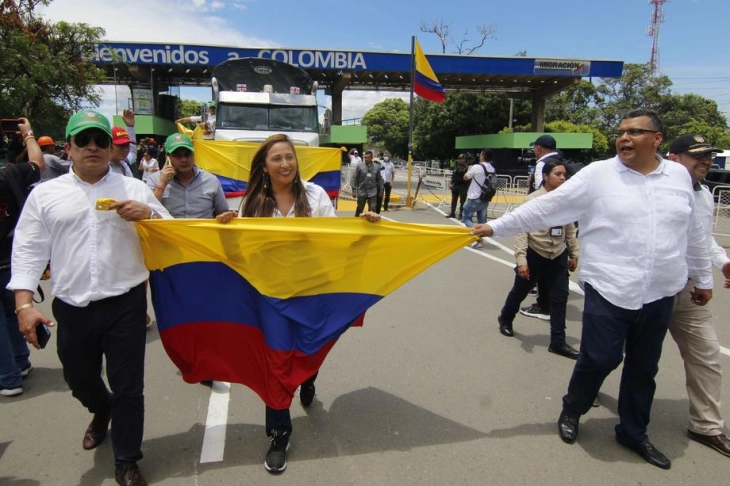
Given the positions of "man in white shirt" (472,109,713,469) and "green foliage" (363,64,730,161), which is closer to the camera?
"man in white shirt" (472,109,713,469)

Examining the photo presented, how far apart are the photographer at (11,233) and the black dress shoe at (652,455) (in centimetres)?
450

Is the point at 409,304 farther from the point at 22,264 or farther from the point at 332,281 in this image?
the point at 22,264

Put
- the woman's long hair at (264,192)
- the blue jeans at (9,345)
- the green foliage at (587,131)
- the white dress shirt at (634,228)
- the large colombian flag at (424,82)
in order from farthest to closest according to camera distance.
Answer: the green foliage at (587,131) < the large colombian flag at (424,82) < the blue jeans at (9,345) < the woman's long hair at (264,192) < the white dress shirt at (634,228)

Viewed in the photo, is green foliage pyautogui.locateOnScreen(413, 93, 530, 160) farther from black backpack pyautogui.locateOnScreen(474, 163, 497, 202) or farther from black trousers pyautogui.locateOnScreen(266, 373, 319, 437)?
black trousers pyautogui.locateOnScreen(266, 373, 319, 437)

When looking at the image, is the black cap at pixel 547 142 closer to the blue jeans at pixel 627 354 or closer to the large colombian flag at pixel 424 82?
the blue jeans at pixel 627 354

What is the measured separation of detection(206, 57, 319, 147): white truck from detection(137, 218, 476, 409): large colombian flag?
7.17 metres

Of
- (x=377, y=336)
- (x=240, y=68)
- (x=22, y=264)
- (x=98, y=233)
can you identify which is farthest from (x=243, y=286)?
(x=240, y=68)

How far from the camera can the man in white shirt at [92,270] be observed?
2533 millimetres

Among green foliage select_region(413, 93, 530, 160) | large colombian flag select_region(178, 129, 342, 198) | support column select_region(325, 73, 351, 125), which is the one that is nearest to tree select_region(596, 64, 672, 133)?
green foliage select_region(413, 93, 530, 160)

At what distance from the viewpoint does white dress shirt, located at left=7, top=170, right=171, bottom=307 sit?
253 cm

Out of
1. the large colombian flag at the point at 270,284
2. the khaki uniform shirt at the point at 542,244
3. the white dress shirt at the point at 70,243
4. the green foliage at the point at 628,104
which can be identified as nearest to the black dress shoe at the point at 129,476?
the large colombian flag at the point at 270,284

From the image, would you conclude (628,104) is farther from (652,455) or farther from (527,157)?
(652,455)

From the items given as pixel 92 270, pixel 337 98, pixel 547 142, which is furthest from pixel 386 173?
pixel 337 98

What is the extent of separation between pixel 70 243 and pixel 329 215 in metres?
1.50
